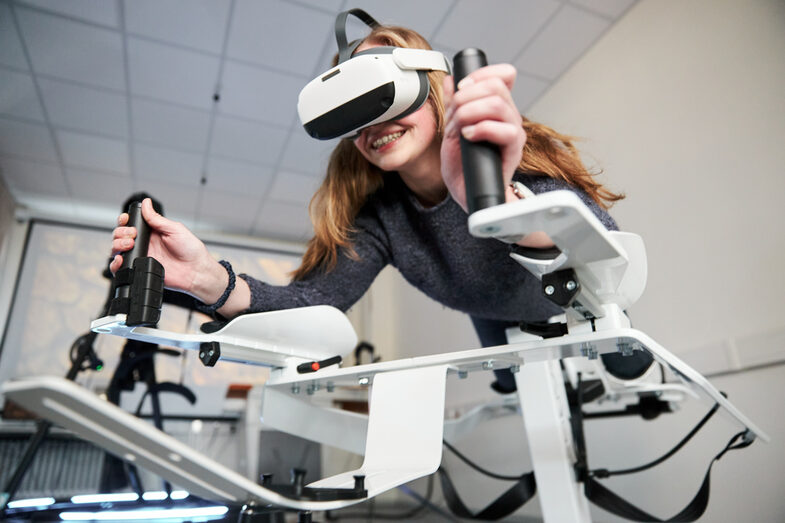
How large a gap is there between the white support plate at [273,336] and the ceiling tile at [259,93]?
1.89m

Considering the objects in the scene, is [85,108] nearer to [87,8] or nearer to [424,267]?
[87,8]

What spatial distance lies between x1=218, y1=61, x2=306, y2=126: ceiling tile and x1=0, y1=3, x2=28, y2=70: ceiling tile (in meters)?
0.81

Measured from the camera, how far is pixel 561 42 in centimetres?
213

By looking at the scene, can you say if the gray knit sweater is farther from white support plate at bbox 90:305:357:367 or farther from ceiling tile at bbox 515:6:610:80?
ceiling tile at bbox 515:6:610:80

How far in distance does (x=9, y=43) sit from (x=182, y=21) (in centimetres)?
77

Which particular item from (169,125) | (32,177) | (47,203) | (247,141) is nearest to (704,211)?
(247,141)

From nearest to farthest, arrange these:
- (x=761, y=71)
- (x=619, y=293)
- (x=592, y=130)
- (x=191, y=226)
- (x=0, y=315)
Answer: (x=619, y=293) → (x=761, y=71) → (x=592, y=130) → (x=0, y=315) → (x=191, y=226)

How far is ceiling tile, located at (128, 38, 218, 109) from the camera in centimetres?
209

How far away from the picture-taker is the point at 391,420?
507 mm

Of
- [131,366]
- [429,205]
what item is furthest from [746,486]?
[131,366]

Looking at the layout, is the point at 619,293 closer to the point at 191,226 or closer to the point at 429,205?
the point at 429,205

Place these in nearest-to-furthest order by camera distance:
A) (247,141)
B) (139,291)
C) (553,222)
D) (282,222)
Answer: (553,222) → (139,291) → (247,141) → (282,222)

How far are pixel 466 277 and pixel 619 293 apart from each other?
0.32 meters

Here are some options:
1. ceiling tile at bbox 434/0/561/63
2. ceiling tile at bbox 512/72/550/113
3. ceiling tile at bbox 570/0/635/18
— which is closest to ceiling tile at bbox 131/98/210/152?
ceiling tile at bbox 434/0/561/63
